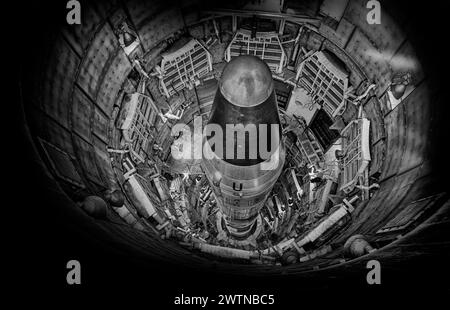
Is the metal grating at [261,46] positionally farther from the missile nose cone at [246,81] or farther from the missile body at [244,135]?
the missile nose cone at [246,81]

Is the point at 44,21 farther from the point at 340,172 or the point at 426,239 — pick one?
the point at 340,172

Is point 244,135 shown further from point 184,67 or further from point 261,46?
point 261,46

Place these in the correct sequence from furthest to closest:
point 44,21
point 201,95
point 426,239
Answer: point 201,95 → point 44,21 → point 426,239

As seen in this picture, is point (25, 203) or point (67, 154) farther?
point (67, 154)

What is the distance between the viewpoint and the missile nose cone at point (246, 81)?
16.8 ft

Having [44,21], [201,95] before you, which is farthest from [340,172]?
[44,21]

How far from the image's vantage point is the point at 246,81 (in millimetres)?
5117

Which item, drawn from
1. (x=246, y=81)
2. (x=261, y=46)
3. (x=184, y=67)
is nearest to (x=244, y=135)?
(x=246, y=81)

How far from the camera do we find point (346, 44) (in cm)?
742

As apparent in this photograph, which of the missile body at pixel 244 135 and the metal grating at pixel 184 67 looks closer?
the missile body at pixel 244 135

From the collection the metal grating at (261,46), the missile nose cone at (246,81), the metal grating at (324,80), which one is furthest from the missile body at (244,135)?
the metal grating at (261,46)

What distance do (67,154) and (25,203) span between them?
2061 mm

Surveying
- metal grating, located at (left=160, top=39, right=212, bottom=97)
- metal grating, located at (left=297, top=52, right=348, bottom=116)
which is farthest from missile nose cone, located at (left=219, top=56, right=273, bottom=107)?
metal grating, located at (left=297, top=52, right=348, bottom=116)
